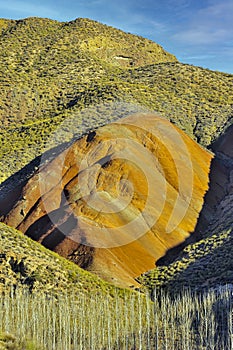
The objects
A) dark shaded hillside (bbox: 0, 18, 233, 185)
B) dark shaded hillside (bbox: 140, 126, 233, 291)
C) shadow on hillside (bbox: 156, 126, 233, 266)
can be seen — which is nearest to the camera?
dark shaded hillside (bbox: 140, 126, 233, 291)

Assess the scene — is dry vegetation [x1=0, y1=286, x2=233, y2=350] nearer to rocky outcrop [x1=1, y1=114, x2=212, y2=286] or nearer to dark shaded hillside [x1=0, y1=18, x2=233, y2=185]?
rocky outcrop [x1=1, y1=114, x2=212, y2=286]

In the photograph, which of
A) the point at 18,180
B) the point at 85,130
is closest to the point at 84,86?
the point at 85,130

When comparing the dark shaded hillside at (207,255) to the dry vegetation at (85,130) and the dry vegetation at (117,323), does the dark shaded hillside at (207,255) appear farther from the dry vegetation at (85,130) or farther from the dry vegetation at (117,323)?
the dry vegetation at (117,323)

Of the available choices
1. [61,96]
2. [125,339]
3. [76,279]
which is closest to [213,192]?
[76,279]

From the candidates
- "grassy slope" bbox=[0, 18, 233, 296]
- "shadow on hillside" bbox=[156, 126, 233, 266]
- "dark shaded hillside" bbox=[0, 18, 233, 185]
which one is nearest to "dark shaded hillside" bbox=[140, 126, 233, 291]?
"shadow on hillside" bbox=[156, 126, 233, 266]

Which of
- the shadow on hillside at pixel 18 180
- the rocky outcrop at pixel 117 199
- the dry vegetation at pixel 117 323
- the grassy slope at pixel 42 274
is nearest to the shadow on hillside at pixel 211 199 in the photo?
the rocky outcrop at pixel 117 199

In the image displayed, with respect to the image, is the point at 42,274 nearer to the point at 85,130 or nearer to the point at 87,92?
the point at 85,130

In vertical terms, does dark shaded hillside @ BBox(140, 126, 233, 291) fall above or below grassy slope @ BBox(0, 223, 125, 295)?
above
